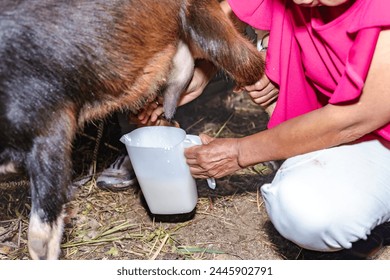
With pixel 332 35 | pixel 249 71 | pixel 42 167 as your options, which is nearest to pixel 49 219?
pixel 42 167

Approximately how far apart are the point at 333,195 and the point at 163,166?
2.47 feet

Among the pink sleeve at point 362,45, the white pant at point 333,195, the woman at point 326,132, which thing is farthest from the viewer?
the white pant at point 333,195

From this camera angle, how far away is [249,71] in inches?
120

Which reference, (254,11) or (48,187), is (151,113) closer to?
(254,11)

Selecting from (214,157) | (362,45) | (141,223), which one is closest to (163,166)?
(214,157)

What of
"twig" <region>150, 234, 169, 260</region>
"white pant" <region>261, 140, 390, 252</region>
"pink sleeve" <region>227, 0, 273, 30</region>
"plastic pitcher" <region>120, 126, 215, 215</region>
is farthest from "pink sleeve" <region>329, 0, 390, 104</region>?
"twig" <region>150, 234, 169, 260</region>

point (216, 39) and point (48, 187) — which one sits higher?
point (216, 39)

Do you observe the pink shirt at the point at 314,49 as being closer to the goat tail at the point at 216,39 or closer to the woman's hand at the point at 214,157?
the goat tail at the point at 216,39

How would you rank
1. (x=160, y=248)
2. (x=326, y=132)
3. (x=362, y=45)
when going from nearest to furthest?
(x=362, y=45) < (x=326, y=132) < (x=160, y=248)

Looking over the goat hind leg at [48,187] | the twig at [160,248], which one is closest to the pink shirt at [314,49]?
the twig at [160,248]

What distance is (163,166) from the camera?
3115mm

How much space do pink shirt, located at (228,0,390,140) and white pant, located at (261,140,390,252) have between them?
15cm

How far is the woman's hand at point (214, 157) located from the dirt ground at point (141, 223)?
47cm

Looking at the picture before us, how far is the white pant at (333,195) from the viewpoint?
2.78 meters
